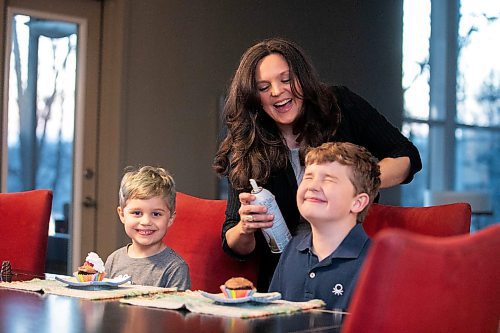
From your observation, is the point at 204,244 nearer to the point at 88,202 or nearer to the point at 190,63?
the point at 88,202

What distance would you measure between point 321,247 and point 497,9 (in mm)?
7558

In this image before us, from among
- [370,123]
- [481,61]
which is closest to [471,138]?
[481,61]

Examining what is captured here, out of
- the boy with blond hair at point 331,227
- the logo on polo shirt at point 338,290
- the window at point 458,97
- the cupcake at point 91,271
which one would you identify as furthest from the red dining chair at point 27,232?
the window at point 458,97

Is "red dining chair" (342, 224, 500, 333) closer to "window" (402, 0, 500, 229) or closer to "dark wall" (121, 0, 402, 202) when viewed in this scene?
"dark wall" (121, 0, 402, 202)

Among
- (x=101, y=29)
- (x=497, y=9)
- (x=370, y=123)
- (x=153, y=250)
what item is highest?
(x=497, y=9)

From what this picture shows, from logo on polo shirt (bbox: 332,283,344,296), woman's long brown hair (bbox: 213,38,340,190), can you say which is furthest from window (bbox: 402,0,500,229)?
logo on polo shirt (bbox: 332,283,344,296)

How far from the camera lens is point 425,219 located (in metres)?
2.42

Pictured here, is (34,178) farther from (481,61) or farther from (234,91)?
(481,61)

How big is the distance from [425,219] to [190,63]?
396 cm

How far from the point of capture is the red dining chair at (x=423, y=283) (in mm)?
1144

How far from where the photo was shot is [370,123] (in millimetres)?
2738

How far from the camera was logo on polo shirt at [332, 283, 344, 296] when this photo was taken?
6.95 ft

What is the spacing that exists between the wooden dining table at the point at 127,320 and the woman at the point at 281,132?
0.76m

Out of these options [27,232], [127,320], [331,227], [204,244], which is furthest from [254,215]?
[27,232]
